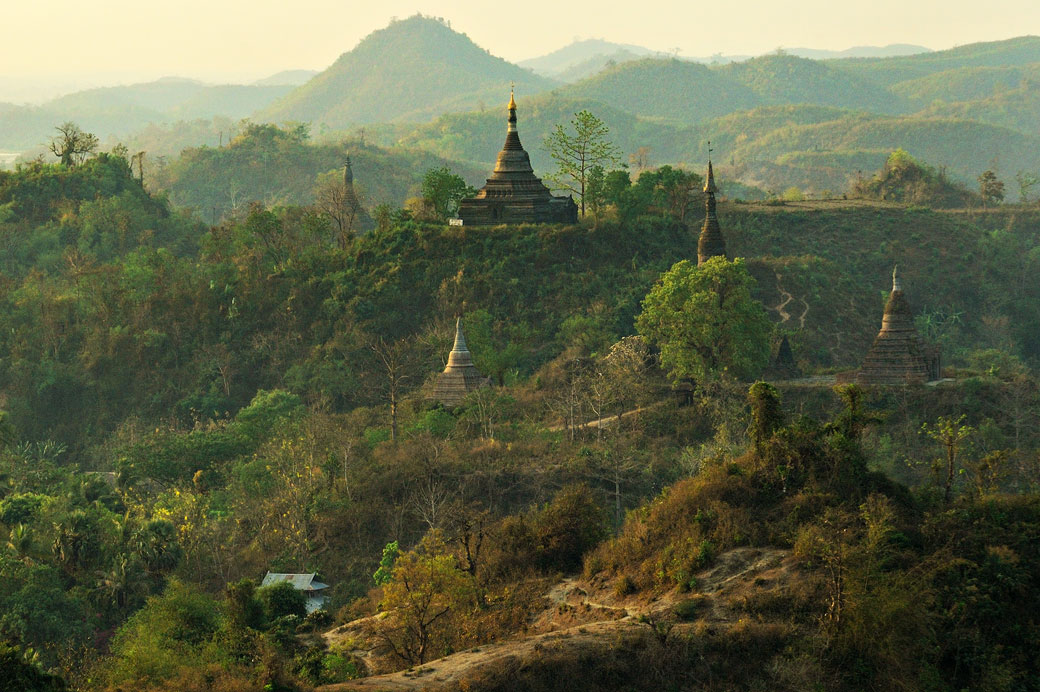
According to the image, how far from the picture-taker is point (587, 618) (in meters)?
31.0

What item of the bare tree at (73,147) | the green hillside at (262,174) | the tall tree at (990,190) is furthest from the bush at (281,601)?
the green hillside at (262,174)

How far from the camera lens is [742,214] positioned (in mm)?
82250

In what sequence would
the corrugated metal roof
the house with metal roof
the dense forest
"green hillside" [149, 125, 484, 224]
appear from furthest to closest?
"green hillside" [149, 125, 484, 224] < the corrugated metal roof < the house with metal roof < the dense forest

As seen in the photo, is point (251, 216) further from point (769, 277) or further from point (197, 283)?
point (769, 277)

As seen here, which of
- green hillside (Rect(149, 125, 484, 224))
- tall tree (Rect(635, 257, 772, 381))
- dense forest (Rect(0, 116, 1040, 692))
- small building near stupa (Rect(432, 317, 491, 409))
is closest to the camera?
dense forest (Rect(0, 116, 1040, 692))

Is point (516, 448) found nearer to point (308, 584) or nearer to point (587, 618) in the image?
point (308, 584)

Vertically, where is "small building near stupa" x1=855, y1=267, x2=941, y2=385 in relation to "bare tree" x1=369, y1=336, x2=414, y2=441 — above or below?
above

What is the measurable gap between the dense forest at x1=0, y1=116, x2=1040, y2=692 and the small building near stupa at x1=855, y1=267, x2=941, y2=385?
1368mm

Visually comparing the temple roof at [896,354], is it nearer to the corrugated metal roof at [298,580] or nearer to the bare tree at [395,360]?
the bare tree at [395,360]

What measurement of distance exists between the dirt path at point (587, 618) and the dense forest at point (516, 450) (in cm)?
11

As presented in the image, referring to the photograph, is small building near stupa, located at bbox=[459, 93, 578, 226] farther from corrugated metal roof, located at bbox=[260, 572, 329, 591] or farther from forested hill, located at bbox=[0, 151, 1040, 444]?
corrugated metal roof, located at bbox=[260, 572, 329, 591]

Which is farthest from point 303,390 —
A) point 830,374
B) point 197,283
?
point 830,374

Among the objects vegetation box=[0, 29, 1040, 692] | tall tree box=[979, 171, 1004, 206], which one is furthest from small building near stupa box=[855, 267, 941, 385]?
tall tree box=[979, 171, 1004, 206]

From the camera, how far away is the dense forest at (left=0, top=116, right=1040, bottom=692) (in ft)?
95.7
